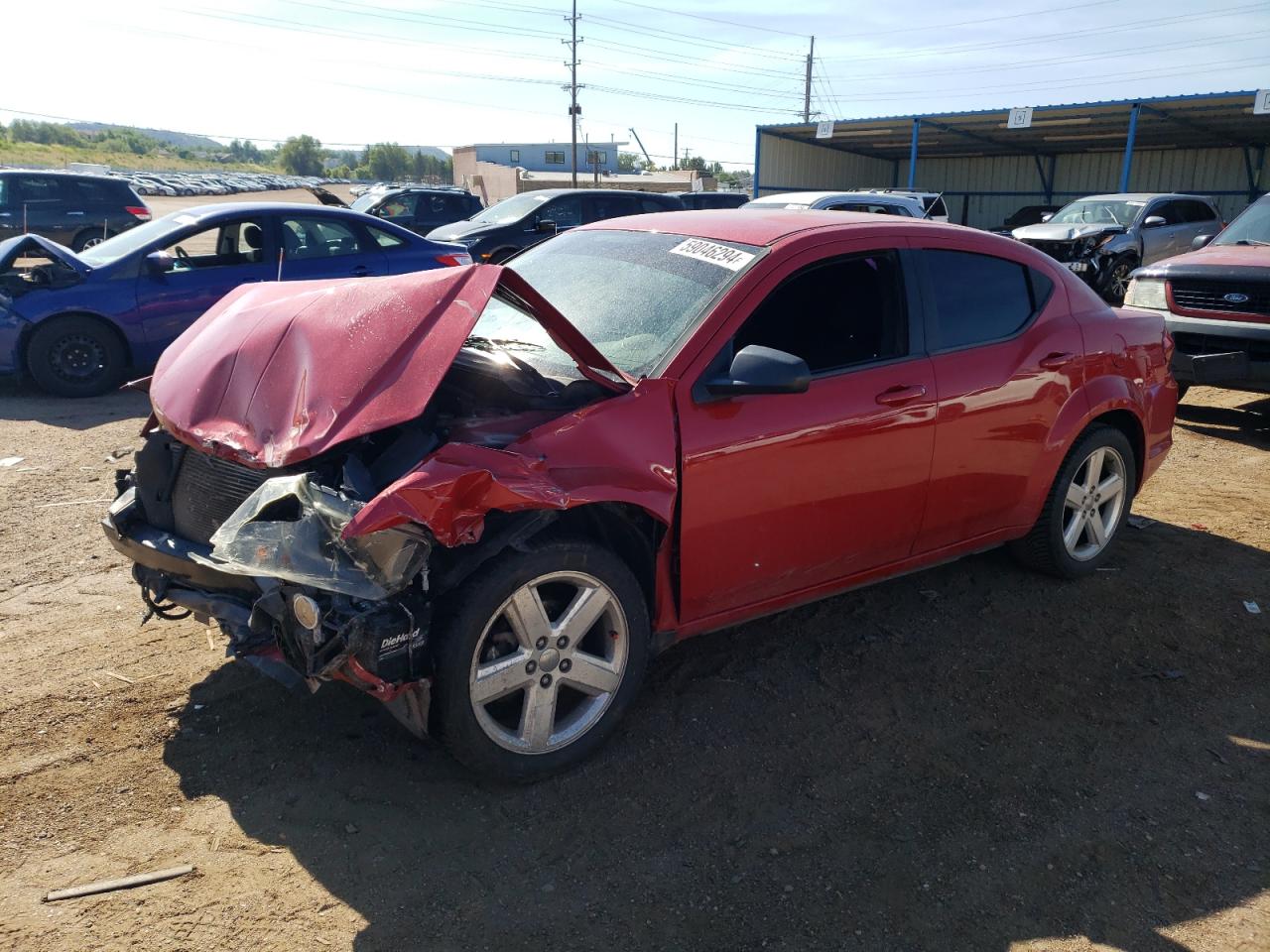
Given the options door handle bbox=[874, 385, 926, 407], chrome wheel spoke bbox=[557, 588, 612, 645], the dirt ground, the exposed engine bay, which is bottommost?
the dirt ground

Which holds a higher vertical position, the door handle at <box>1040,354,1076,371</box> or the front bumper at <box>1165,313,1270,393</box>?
the door handle at <box>1040,354,1076,371</box>

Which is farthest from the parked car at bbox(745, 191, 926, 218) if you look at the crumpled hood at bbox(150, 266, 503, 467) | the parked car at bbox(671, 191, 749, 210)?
the crumpled hood at bbox(150, 266, 503, 467)

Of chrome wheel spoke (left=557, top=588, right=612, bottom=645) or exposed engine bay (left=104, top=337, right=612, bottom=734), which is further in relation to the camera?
chrome wheel spoke (left=557, top=588, right=612, bottom=645)

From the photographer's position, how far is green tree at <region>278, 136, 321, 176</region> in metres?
114

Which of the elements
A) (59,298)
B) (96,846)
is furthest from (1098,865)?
(59,298)

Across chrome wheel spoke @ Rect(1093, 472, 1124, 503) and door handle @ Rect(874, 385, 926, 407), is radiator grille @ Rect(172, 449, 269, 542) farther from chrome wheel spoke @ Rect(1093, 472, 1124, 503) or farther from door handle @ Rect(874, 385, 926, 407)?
chrome wheel spoke @ Rect(1093, 472, 1124, 503)

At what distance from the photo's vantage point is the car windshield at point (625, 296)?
357cm

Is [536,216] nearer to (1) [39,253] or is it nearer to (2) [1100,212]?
(1) [39,253]

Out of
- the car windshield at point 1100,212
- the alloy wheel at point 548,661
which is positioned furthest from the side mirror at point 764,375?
the car windshield at point 1100,212

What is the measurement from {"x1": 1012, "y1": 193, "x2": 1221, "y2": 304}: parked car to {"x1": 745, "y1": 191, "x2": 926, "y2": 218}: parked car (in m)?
1.91

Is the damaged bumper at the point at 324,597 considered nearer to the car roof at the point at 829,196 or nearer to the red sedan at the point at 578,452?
the red sedan at the point at 578,452

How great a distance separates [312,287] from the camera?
12.6 feet

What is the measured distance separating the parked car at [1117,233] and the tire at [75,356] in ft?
42.7

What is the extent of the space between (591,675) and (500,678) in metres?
0.35
